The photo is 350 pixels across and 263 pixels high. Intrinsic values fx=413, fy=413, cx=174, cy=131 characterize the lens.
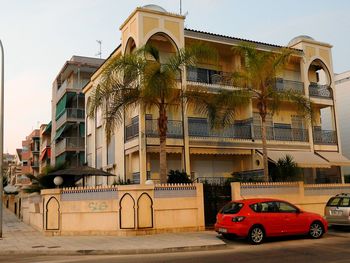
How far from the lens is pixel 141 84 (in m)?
18.5

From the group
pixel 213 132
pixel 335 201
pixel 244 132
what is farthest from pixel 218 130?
pixel 335 201

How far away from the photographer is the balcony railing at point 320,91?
1185 inches

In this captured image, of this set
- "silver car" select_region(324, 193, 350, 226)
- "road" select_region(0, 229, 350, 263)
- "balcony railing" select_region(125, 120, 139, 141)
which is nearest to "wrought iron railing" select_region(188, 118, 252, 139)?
"balcony railing" select_region(125, 120, 139, 141)

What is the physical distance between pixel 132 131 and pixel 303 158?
11.0 meters

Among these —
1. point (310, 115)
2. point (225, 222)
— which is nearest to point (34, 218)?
point (225, 222)

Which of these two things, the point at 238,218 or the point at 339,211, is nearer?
the point at 238,218

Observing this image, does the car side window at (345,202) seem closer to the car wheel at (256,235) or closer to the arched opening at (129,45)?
the car wheel at (256,235)

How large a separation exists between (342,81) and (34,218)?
98.8ft

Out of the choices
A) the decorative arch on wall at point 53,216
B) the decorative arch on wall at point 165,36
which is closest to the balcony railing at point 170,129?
the decorative arch on wall at point 165,36

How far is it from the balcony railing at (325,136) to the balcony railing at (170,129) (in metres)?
11.1

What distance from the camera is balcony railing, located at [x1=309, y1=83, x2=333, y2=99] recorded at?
3011cm

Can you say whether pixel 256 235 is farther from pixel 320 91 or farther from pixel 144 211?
pixel 320 91

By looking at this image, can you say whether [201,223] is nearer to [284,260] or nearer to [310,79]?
[284,260]

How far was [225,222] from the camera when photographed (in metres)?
14.7
